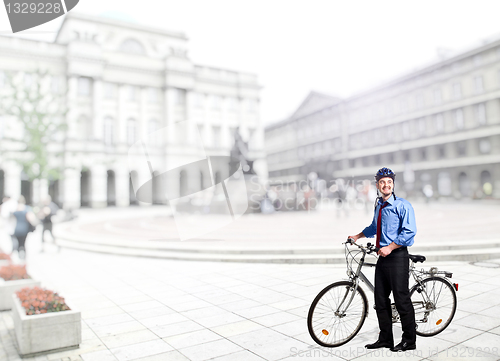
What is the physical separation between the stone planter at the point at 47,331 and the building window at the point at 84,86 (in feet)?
153

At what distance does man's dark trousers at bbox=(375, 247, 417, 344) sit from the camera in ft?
12.6

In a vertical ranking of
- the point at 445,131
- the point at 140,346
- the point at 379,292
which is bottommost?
the point at 140,346

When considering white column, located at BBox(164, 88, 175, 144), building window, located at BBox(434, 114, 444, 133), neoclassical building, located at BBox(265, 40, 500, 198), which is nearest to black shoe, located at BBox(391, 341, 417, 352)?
neoclassical building, located at BBox(265, 40, 500, 198)

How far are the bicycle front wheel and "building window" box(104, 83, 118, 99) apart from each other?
49391 mm

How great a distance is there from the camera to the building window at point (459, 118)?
146ft

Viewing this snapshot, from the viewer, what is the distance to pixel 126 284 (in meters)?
7.83

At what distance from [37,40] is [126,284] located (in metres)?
46.7

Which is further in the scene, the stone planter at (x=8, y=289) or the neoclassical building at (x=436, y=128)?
the neoclassical building at (x=436, y=128)

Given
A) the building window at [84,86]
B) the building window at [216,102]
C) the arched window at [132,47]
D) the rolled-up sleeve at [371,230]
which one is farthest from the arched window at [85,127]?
the rolled-up sleeve at [371,230]

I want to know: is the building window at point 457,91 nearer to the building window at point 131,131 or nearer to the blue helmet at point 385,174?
the building window at point 131,131

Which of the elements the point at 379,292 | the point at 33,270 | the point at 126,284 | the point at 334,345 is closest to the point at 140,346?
the point at 334,345

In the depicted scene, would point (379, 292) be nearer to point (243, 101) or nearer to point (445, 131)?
point (445, 131)

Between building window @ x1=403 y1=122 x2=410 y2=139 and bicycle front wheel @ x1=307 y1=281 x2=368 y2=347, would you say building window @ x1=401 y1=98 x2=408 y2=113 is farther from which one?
bicycle front wheel @ x1=307 y1=281 x2=368 y2=347

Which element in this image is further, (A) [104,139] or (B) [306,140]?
(B) [306,140]
